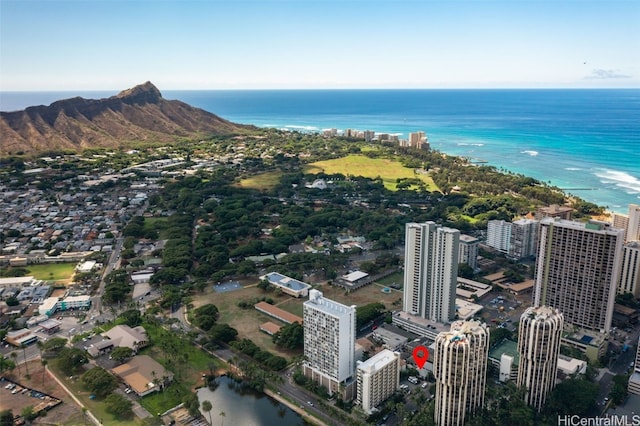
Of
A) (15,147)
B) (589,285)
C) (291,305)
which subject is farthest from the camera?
(15,147)

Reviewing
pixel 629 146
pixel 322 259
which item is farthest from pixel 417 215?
pixel 629 146

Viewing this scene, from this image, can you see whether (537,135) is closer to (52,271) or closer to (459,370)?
(52,271)

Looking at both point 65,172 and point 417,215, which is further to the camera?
point 65,172

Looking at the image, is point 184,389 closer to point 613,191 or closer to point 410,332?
point 410,332

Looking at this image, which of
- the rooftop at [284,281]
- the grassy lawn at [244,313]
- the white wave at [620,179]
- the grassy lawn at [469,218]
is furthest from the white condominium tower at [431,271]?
the white wave at [620,179]

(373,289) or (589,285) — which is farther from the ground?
(589,285)

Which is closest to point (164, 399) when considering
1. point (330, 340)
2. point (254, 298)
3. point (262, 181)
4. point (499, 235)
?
point (330, 340)
